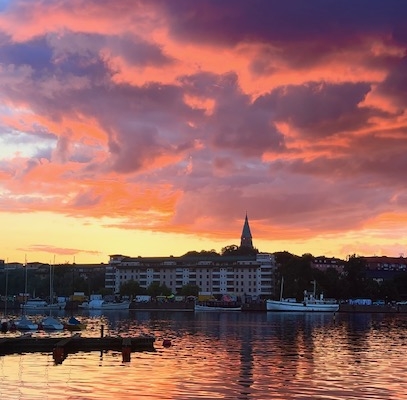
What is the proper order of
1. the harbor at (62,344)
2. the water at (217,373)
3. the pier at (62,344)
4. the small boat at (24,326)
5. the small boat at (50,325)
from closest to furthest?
the water at (217,373), the pier at (62,344), the harbor at (62,344), the small boat at (24,326), the small boat at (50,325)

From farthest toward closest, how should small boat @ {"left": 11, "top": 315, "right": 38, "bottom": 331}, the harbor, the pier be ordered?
small boat @ {"left": 11, "top": 315, "right": 38, "bottom": 331}
the harbor
the pier

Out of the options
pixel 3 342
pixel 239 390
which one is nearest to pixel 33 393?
pixel 239 390

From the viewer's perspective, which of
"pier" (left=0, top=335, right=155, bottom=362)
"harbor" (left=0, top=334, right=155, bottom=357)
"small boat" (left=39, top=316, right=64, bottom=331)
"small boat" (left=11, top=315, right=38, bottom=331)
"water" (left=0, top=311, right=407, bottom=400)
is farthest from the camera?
"small boat" (left=39, top=316, right=64, bottom=331)

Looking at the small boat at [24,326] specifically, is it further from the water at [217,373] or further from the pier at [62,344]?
the pier at [62,344]

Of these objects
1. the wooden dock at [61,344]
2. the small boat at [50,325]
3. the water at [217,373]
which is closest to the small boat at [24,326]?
the small boat at [50,325]

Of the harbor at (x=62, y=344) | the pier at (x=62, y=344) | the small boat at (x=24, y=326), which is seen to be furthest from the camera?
the small boat at (x=24, y=326)

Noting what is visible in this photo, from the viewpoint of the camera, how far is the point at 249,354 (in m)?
72.0

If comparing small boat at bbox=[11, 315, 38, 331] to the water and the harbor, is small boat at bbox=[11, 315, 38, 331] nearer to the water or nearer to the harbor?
the water

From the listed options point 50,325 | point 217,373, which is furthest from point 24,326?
point 217,373

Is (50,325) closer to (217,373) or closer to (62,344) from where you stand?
(62,344)

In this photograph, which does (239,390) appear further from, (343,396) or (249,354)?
(249,354)

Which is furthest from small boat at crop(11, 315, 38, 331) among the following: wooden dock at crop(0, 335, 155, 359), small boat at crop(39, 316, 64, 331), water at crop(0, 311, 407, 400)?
wooden dock at crop(0, 335, 155, 359)

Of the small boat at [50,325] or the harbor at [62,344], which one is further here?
the small boat at [50,325]

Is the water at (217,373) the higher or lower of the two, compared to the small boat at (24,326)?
lower
